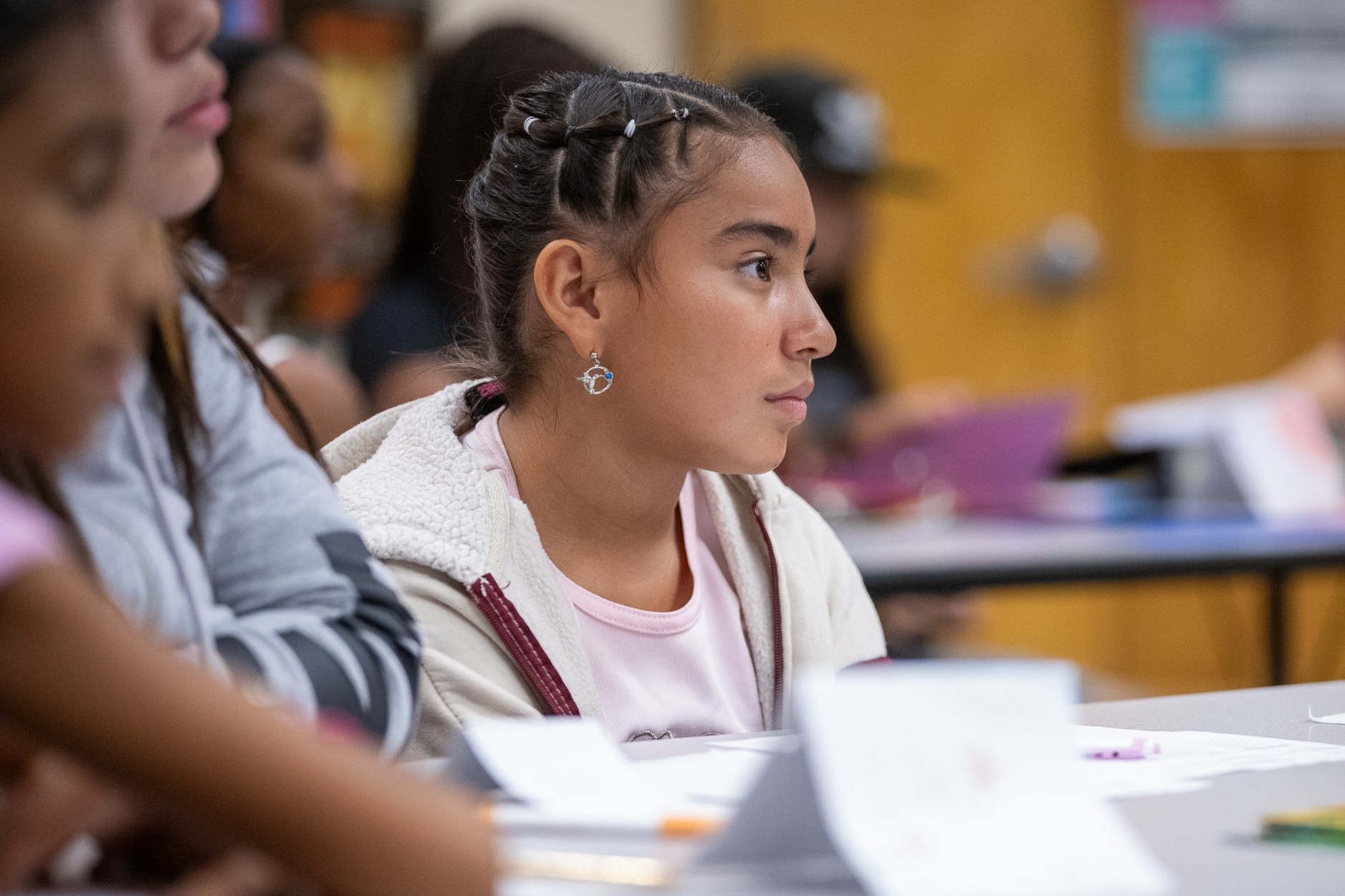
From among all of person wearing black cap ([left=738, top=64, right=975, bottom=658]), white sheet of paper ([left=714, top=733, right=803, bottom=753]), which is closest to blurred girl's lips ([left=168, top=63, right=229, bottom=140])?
white sheet of paper ([left=714, top=733, right=803, bottom=753])

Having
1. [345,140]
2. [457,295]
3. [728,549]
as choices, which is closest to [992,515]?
[457,295]

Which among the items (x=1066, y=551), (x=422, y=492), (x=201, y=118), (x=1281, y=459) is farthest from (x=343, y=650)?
A: (x=1281, y=459)

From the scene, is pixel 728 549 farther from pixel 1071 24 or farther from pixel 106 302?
pixel 1071 24

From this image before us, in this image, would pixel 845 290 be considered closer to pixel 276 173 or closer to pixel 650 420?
pixel 276 173

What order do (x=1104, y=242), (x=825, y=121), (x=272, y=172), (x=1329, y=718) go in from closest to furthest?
(x=1329, y=718) < (x=272, y=172) < (x=825, y=121) < (x=1104, y=242)

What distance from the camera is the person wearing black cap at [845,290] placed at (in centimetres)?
229

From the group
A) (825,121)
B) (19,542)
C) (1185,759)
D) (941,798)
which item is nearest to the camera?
(19,542)

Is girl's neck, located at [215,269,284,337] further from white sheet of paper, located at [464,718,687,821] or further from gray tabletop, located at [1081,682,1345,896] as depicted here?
gray tabletop, located at [1081,682,1345,896]

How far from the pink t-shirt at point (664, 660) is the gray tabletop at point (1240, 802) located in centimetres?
29

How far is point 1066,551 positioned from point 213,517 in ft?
4.77

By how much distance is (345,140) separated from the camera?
3.38 m

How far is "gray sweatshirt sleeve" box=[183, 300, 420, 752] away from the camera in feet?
2.25

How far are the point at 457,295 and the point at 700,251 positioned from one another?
0.67 m

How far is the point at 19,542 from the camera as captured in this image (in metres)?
0.42
